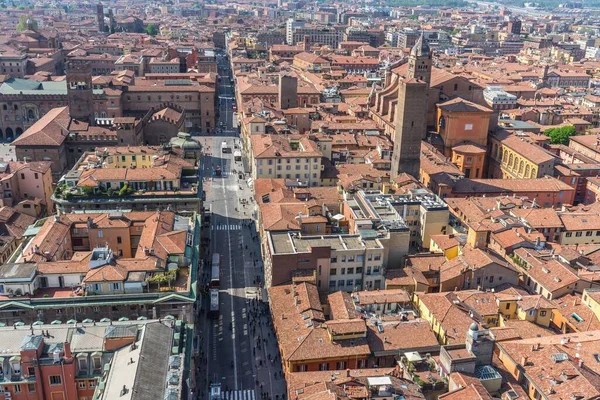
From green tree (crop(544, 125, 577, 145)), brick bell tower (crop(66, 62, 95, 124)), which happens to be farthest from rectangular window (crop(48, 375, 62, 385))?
green tree (crop(544, 125, 577, 145))

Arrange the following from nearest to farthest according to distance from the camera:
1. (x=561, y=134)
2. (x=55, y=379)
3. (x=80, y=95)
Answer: (x=55, y=379) → (x=80, y=95) → (x=561, y=134)

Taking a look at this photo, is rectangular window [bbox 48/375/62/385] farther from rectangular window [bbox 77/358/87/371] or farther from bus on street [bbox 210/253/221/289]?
bus on street [bbox 210/253/221/289]

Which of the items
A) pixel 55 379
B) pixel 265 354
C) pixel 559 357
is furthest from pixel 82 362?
pixel 559 357

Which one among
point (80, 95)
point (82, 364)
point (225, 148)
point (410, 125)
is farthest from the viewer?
point (225, 148)

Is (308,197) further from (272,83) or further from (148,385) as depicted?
(272,83)

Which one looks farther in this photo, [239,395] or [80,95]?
[80,95]

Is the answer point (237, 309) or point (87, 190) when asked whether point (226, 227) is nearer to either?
point (87, 190)

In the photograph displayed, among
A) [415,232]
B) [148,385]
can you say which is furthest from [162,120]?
[148,385]
